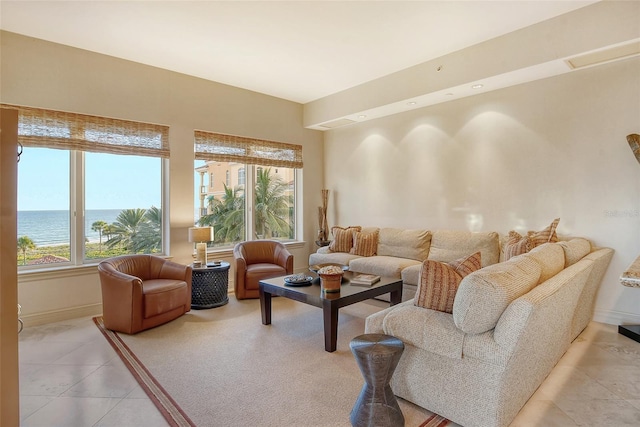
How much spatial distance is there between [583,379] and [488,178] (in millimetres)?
2575

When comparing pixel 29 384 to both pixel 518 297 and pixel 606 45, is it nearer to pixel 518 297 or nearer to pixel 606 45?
pixel 518 297

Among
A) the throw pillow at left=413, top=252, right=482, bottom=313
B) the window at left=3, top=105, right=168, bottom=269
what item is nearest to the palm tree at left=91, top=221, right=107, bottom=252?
the window at left=3, top=105, right=168, bottom=269

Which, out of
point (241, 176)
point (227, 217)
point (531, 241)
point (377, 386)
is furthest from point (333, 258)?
point (377, 386)

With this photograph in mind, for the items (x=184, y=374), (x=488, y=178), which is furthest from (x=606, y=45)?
(x=184, y=374)

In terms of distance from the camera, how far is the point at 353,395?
2.27m

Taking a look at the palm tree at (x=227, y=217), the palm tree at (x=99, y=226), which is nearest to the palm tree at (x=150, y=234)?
the palm tree at (x=99, y=226)

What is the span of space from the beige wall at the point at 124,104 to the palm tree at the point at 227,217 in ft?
1.09

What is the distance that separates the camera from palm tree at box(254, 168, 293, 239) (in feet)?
18.9

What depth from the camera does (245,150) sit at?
5.45 meters

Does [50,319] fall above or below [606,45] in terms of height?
below

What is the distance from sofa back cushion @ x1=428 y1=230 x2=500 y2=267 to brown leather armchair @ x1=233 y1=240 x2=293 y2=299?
202cm

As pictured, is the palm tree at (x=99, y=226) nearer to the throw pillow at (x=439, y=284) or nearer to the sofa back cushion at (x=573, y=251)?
the throw pillow at (x=439, y=284)

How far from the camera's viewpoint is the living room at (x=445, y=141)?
3.48 m

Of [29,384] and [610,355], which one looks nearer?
[29,384]
